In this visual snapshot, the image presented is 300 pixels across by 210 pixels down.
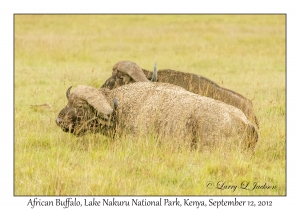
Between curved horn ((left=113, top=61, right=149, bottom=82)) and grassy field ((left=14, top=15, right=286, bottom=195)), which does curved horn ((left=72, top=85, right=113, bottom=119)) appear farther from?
curved horn ((left=113, top=61, right=149, bottom=82))

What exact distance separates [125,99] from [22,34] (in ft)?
69.1

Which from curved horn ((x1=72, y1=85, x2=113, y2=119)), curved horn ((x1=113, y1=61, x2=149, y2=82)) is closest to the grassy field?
curved horn ((x1=72, y1=85, x2=113, y2=119))

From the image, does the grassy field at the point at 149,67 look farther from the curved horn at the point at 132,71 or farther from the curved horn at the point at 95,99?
the curved horn at the point at 132,71

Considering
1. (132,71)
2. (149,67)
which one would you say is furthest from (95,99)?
(149,67)

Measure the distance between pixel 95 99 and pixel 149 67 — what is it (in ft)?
40.1

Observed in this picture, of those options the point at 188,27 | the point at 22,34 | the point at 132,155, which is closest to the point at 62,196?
the point at 132,155

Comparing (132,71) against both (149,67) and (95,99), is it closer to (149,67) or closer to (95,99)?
(95,99)

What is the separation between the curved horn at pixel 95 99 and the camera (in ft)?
31.5

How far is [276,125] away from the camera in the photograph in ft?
36.7

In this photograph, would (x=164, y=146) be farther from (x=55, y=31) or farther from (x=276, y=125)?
(x=55, y=31)

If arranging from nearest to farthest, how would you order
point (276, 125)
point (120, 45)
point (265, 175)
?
1. point (265, 175)
2. point (276, 125)
3. point (120, 45)

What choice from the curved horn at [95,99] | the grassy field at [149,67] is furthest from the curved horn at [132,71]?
the grassy field at [149,67]

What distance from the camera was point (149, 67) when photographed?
2181cm

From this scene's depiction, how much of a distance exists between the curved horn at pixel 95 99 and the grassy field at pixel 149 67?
0.51m
